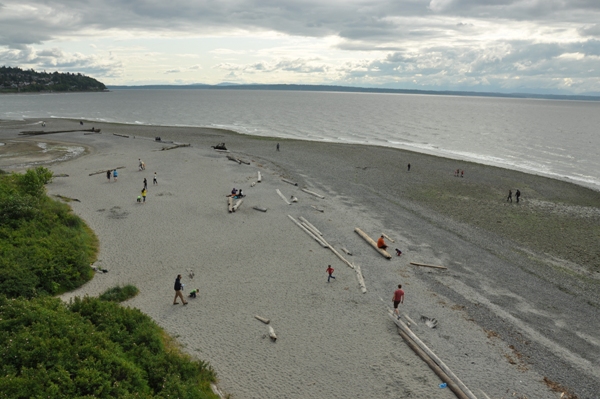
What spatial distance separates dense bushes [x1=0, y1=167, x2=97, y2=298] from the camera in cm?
1643

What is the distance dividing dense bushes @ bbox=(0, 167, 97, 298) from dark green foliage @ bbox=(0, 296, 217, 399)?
4272mm

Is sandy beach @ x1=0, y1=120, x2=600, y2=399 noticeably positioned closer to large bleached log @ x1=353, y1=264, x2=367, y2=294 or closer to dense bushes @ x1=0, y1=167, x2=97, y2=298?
large bleached log @ x1=353, y1=264, x2=367, y2=294

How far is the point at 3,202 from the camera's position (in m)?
21.0

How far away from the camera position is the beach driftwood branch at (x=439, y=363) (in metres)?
12.9

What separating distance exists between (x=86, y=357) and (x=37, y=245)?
11.0 m

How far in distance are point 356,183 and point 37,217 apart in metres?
28.8

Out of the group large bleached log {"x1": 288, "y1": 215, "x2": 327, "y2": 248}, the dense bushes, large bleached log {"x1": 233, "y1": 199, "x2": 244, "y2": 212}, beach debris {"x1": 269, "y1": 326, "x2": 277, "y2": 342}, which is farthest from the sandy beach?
the dense bushes

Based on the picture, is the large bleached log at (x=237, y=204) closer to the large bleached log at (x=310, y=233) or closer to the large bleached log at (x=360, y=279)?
the large bleached log at (x=310, y=233)

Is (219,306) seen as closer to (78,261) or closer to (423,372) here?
(78,261)

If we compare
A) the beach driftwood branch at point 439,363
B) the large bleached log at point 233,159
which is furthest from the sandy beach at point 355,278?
the large bleached log at point 233,159

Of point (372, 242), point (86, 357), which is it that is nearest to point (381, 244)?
point (372, 242)

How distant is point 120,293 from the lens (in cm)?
1778

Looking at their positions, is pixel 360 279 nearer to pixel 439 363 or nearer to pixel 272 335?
pixel 272 335

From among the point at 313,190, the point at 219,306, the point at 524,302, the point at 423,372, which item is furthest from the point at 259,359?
the point at 313,190
